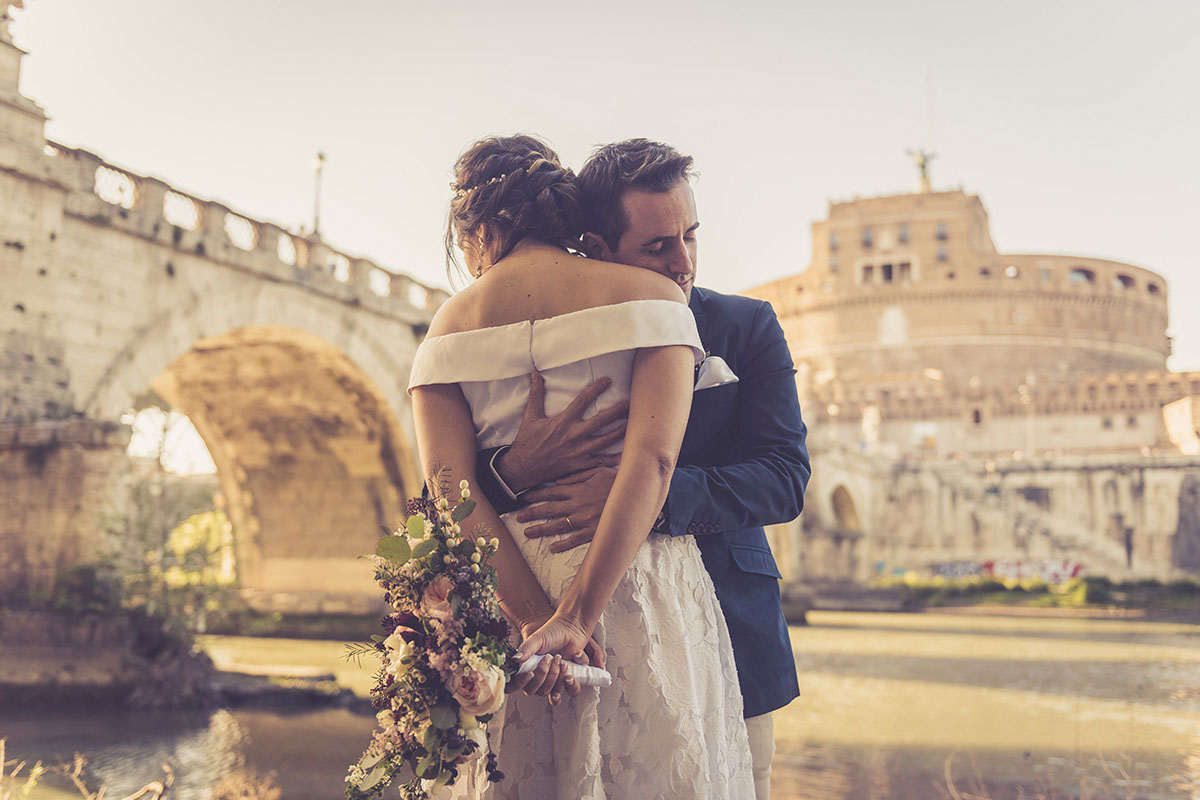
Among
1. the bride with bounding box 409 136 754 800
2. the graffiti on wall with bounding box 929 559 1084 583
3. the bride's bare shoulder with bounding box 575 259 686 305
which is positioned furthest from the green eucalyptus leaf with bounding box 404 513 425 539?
the graffiti on wall with bounding box 929 559 1084 583

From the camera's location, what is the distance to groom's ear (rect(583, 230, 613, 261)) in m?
1.88

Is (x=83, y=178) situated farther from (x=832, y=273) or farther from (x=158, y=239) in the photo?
(x=832, y=273)

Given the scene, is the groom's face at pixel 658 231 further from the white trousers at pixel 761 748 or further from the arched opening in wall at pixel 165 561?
the arched opening in wall at pixel 165 561

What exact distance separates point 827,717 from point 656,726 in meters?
9.29

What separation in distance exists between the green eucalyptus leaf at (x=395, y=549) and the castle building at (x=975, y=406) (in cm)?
2970

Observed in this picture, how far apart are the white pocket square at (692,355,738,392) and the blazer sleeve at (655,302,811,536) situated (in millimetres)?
103

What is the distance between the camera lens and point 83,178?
1158 cm

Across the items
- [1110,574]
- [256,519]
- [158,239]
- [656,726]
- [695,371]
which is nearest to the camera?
[656,726]

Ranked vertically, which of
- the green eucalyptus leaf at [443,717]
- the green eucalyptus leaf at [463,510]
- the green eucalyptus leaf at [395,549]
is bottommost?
the green eucalyptus leaf at [443,717]

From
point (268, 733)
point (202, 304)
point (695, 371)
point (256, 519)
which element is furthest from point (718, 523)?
point (256, 519)

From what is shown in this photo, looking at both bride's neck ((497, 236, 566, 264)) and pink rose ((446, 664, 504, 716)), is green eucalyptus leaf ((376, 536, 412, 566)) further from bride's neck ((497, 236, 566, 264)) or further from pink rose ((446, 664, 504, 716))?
bride's neck ((497, 236, 566, 264))

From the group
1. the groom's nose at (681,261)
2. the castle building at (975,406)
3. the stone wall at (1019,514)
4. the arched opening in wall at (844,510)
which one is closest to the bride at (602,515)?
the groom's nose at (681,261)

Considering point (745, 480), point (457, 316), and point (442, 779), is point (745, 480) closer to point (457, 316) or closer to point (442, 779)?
point (457, 316)

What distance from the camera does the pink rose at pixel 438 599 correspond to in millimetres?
1504
